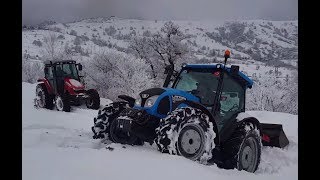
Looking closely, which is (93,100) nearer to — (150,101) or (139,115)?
(139,115)

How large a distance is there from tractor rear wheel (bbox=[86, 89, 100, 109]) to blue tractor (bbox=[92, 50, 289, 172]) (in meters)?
0.08

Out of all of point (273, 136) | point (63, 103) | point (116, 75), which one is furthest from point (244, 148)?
point (63, 103)

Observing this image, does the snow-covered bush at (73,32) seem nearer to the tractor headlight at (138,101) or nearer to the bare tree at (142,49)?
the bare tree at (142,49)

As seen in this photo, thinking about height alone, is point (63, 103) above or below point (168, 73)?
below

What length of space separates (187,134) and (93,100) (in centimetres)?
115

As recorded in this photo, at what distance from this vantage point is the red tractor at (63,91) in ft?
14.1

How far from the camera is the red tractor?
4285 millimetres

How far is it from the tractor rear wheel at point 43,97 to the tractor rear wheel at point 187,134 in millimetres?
1135

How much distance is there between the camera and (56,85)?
547 cm

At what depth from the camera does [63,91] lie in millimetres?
5020

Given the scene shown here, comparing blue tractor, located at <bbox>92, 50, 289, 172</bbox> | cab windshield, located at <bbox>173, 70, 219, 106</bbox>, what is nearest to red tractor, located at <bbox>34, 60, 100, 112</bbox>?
blue tractor, located at <bbox>92, 50, 289, 172</bbox>

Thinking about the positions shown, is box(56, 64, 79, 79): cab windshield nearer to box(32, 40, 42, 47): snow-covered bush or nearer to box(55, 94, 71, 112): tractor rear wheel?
box(55, 94, 71, 112): tractor rear wheel

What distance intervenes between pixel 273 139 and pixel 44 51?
229 centimetres
